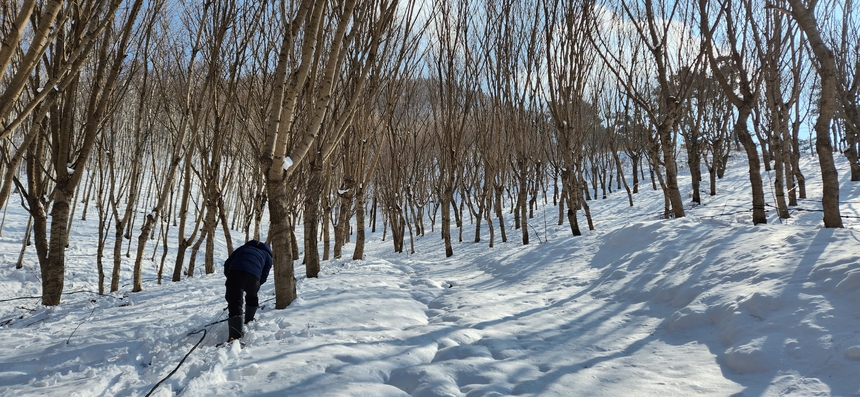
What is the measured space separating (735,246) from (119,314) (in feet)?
21.3

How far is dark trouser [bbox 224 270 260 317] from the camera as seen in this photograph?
11.5 ft

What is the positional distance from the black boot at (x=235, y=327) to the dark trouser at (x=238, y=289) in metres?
→ 0.10

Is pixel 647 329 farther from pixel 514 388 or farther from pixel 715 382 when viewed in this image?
pixel 514 388

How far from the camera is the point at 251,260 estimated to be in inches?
148

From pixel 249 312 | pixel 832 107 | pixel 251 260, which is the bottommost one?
pixel 249 312

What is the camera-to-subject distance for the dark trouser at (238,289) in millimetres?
3502

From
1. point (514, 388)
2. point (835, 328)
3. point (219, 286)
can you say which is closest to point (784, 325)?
point (835, 328)

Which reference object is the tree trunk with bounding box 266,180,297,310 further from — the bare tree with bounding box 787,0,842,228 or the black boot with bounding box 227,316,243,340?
the bare tree with bounding box 787,0,842,228

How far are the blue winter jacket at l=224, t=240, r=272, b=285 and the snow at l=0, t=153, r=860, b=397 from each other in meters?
0.47

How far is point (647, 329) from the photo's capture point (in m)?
3.28

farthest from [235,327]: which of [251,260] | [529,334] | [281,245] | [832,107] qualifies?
[832,107]

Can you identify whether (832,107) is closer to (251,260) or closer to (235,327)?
(251,260)

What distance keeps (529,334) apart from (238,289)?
2.51 meters

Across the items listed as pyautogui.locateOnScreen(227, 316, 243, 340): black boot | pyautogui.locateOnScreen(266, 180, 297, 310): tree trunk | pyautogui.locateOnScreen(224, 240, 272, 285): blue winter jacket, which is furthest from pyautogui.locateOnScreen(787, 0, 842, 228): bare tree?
pyautogui.locateOnScreen(227, 316, 243, 340): black boot
